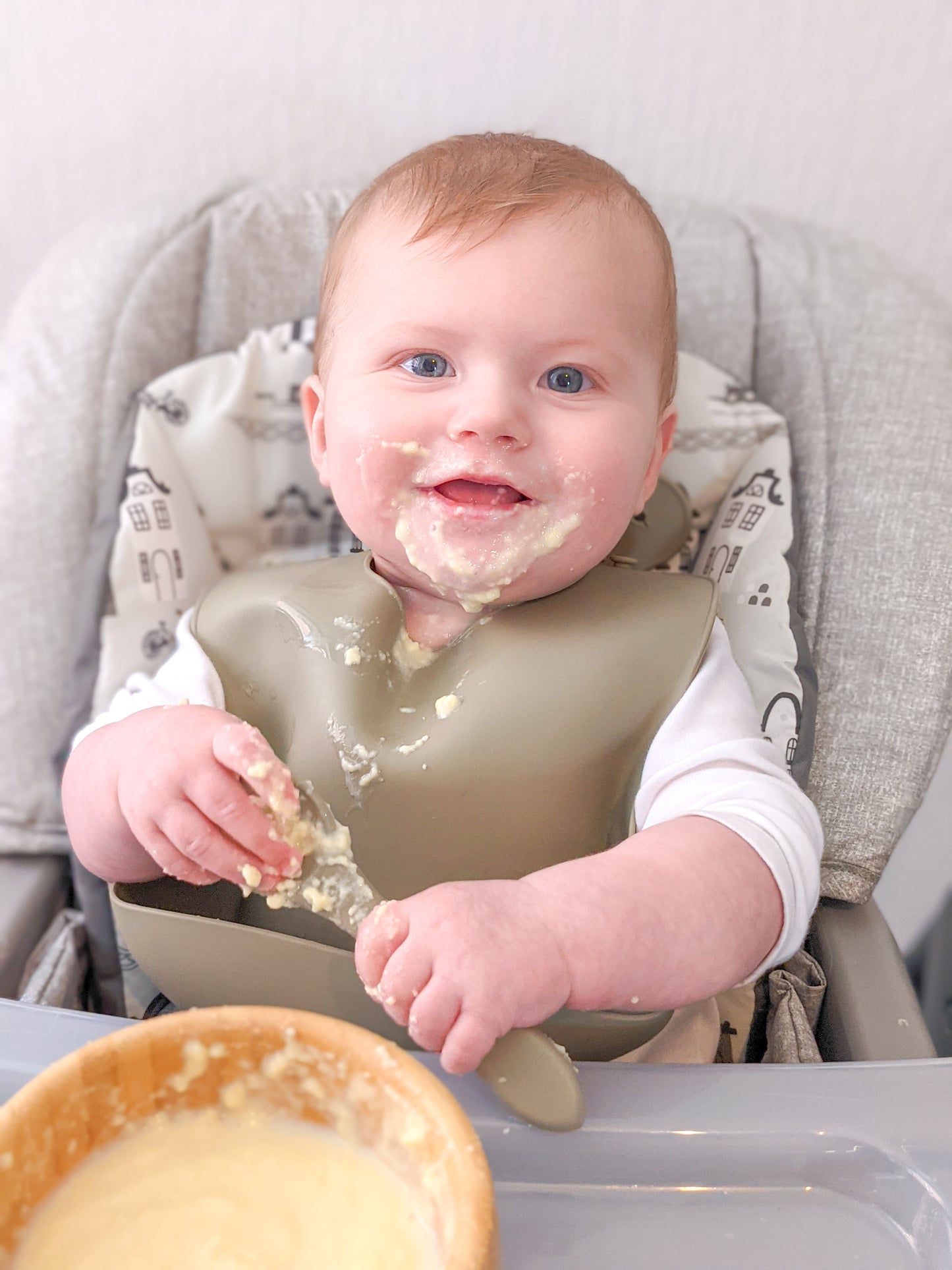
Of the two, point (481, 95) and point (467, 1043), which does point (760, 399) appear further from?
point (467, 1043)

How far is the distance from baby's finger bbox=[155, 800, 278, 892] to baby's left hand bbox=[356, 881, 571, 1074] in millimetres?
107

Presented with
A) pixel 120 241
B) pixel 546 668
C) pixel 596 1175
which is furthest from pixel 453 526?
pixel 120 241

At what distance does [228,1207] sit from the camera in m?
0.49

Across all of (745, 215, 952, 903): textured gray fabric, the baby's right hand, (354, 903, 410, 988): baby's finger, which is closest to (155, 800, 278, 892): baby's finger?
the baby's right hand

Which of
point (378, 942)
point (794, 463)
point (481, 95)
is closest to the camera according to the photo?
point (378, 942)

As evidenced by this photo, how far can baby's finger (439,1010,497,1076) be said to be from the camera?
0.57 m

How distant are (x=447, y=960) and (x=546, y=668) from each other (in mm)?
271

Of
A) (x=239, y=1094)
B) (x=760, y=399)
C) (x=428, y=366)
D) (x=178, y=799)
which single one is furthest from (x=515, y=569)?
(x=760, y=399)

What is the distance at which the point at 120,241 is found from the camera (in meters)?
1.09

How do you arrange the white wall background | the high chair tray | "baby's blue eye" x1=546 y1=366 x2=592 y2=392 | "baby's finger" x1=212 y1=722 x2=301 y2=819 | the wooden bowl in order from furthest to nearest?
the white wall background < "baby's blue eye" x1=546 y1=366 x2=592 y2=392 < "baby's finger" x1=212 y1=722 x2=301 y2=819 < the high chair tray < the wooden bowl

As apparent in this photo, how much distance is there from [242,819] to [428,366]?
1.13ft

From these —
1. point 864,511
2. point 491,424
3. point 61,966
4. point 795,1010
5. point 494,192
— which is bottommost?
point 61,966

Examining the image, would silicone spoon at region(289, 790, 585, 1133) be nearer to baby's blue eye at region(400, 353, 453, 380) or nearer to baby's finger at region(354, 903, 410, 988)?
baby's finger at region(354, 903, 410, 988)

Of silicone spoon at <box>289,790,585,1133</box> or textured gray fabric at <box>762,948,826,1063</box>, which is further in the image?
textured gray fabric at <box>762,948,826,1063</box>
